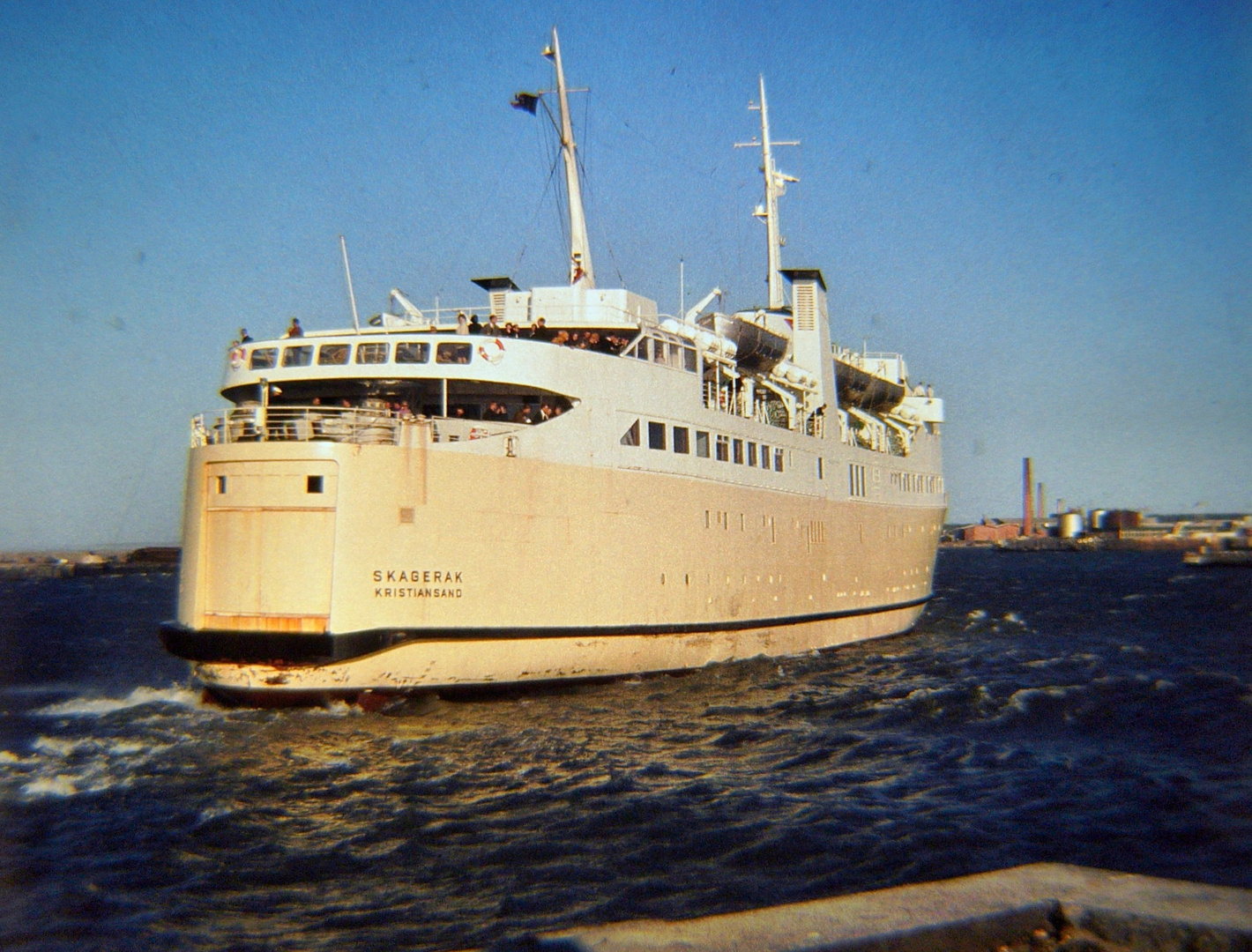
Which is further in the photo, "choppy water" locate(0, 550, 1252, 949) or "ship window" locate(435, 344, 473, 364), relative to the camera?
"ship window" locate(435, 344, 473, 364)

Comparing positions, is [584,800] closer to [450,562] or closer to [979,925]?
[450,562]

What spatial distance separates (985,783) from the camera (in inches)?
473

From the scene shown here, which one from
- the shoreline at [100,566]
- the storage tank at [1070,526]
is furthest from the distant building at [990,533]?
the shoreline at [100,566]

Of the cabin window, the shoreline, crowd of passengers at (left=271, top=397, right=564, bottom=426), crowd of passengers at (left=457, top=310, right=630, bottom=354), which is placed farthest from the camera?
Answer: the shoreline

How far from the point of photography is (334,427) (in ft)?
51.8

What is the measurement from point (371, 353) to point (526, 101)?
10519 mm

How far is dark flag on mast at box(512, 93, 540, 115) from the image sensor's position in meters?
24.4

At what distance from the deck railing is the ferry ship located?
5 centimetres

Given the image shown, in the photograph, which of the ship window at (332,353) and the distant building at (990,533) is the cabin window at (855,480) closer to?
the ship window at (332,353)

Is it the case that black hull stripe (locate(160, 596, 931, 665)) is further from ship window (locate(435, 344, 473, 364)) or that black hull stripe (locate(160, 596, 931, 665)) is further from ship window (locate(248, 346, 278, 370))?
ship window (locate(248, 346, 278, 370))

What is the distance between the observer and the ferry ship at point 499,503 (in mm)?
14734

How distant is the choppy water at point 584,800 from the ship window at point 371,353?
5731 mm

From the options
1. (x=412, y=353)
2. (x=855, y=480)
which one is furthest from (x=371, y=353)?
(x=855, y=480)

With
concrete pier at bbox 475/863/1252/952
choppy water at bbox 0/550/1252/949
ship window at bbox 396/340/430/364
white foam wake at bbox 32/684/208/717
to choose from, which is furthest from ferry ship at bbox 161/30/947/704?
concrete pier at bbox 475/863/1252/952
